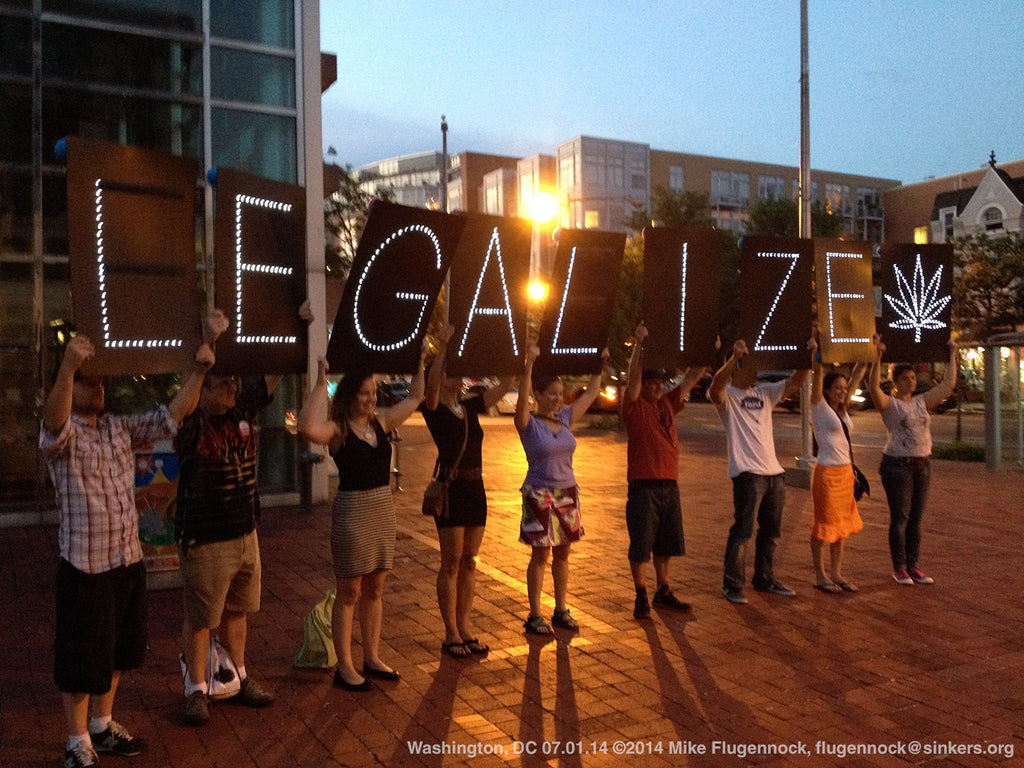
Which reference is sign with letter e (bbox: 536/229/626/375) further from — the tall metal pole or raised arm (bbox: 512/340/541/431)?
the tall metal pole

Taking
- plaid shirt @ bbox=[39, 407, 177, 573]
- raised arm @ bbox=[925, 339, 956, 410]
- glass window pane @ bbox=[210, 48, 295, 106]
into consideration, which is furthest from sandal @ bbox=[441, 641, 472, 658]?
glass window pane @ bbox=[210, 48, 295, 106]

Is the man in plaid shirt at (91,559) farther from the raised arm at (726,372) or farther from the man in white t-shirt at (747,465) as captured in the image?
the man in white t-shirt at (747,465)

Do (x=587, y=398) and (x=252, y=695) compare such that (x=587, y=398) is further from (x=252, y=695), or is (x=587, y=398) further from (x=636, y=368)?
(x=252, y=695)

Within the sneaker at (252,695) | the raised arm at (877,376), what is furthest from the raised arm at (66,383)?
the raised arm at (877,376)

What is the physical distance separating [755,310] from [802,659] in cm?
239

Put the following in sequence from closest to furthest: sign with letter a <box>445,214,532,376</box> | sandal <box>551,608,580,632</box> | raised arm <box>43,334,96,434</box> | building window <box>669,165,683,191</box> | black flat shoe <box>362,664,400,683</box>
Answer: raised arm <box>43,334,96,434</box> < black flat shoe <box>362,664,400,683</box> < sign with letter a <box>445,214,532,376</box> < sandal <box>551,608,580,632</box> < building window <box>669,165,683,191</box>

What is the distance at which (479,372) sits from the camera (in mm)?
5691

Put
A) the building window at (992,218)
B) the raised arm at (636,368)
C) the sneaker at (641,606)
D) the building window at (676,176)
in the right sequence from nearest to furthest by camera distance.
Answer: the raised arm at (636,368), the sneaker at (641,606), the building window at (992,218), the building window at (676,176)

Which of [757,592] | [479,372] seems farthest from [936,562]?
[479,372]

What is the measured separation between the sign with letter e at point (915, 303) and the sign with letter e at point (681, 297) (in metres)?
1.69

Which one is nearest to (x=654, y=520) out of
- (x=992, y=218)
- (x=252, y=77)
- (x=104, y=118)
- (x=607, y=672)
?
(x=607, y=672)

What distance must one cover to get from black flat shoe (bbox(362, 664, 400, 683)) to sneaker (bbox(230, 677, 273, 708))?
1.97 ft

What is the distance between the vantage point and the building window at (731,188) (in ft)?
223

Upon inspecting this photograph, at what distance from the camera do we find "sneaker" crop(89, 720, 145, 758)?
436cm
